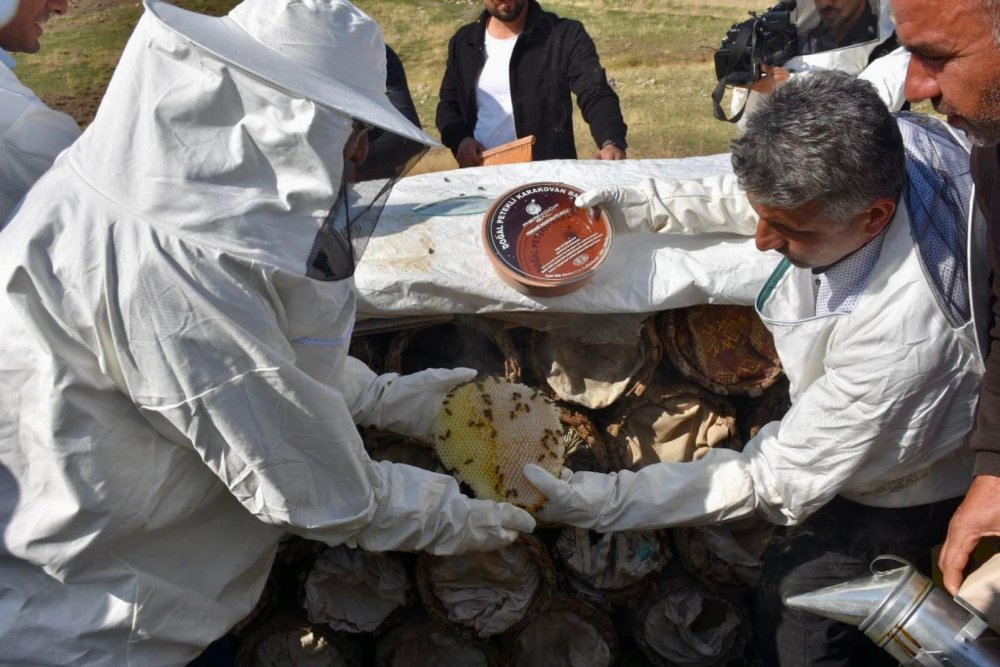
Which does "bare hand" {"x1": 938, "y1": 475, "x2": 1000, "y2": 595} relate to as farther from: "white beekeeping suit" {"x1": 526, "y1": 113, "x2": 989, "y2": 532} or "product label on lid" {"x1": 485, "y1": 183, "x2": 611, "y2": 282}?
"product label on lid" {"x1": 485, "y1": 183, "x2": 611, "y2": 282}

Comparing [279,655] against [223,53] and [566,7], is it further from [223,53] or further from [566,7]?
[566,7]

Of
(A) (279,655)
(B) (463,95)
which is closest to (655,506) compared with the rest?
(A) (279,655)

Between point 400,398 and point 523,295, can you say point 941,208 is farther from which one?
point 400,398

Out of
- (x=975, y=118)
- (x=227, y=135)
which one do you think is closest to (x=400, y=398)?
(x=227, y=135)

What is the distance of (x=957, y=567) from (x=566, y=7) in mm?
15135

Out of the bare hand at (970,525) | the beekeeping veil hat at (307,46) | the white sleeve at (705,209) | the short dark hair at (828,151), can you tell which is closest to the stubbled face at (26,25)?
the beekeeping veil hat at (307,46)

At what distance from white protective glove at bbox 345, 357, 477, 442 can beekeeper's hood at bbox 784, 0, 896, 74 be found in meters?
2.27

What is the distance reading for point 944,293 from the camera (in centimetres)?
213

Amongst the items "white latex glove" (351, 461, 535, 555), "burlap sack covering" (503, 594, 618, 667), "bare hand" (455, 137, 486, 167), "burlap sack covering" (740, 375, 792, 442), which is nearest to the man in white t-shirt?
"white latex glove" (351, 461, 535, 555)

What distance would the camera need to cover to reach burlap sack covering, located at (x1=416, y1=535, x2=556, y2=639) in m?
2.85

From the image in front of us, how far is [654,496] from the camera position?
8.75ft

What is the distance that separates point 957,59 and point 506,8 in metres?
3.08

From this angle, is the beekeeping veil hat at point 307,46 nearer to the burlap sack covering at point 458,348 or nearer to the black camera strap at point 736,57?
the burlap sack covering at point 458,348

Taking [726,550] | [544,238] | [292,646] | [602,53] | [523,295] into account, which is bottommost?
[602,53]
